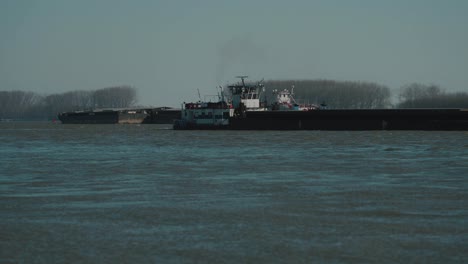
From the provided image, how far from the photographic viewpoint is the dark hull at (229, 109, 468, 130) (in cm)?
7450

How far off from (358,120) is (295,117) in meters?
6.98

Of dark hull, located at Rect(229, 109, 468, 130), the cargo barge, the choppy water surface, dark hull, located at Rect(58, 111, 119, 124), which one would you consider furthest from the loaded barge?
dark hull, located at Rect(58, 111, 119, 124)

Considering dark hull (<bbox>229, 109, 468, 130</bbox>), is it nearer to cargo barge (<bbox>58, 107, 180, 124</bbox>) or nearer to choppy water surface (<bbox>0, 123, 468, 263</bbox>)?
choppy water surface (<bbox>0, 123, 468, 263</bbox>)

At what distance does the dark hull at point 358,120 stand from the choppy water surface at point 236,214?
4990cm

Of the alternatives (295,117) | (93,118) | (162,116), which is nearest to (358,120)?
(295,117)

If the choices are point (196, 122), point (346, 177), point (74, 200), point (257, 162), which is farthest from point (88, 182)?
point (196, 122)

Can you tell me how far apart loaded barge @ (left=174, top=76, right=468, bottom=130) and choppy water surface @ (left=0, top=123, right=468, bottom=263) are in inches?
1991

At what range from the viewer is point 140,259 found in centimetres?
1060

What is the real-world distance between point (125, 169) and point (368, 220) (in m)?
13.8

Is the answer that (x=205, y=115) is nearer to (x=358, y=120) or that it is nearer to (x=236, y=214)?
(x=358, y=120)

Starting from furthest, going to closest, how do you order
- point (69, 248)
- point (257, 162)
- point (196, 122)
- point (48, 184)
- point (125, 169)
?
point (196, 122) < point (257, 162) < point (125, 169) < point (48, 184) < point (69, 248)

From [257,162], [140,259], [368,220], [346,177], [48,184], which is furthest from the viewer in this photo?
[257,162]

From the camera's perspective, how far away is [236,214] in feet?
48.0

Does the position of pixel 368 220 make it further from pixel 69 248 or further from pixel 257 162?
pixel 257 162
